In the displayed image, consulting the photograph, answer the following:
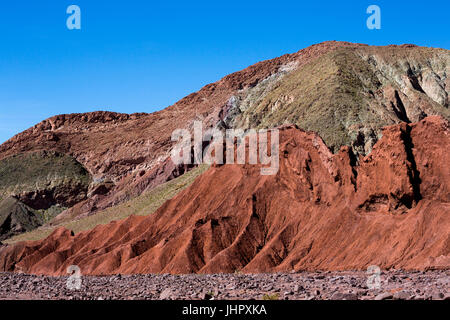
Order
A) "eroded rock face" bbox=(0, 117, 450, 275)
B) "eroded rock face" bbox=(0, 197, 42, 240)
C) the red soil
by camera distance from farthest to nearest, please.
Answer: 1. the red soil
2. "eroded rock face" bbox=(0, 197, 42, 240)
3. "eroded rock face" bbox=(0, 117, 450, 275)

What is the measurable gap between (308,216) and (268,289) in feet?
61.0

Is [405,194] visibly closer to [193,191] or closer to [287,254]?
[287,254]

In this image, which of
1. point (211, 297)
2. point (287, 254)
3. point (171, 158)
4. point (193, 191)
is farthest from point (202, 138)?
point (211, 297)

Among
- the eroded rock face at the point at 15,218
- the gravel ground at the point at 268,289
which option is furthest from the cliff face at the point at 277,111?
the gravel ground at the point at 268,289

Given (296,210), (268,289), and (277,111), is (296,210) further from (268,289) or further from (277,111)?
(277,111)

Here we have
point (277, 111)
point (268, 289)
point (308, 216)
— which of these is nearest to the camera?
point (268, 289)

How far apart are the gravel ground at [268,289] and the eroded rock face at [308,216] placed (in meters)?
4.76

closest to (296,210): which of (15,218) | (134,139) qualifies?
(15,218)

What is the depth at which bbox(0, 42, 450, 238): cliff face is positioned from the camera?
80.0m

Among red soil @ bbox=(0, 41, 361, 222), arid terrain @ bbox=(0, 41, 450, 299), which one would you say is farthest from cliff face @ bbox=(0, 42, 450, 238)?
arid terrain @ bbox=(0, 41, 450, 299)

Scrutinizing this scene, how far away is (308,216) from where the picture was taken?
48625mm

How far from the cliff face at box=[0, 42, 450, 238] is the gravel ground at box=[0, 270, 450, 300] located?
3699 centimetres

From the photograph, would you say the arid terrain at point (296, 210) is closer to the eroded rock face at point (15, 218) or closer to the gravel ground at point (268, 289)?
the gravel ground at point (268, 289)

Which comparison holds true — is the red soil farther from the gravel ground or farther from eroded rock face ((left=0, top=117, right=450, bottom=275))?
the gravel ground
